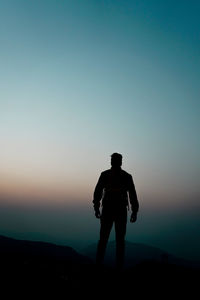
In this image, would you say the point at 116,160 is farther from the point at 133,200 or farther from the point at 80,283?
the point at 80,283

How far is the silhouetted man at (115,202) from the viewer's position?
6.90 metres

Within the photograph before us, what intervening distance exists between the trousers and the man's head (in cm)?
128

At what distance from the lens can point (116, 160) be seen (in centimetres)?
746

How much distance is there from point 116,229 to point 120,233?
0.56 feet

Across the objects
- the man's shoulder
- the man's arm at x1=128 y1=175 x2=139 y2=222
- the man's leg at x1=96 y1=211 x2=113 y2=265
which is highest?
the man's shoulder

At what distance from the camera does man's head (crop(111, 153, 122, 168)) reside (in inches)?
294

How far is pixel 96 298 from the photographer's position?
4641 millimetres

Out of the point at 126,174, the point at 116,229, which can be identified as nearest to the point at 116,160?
the point at 126,174

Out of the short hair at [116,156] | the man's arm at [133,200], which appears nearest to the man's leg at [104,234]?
the man's arm at [133,200]

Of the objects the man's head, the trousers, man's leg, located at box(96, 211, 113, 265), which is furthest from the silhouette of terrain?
the man's head

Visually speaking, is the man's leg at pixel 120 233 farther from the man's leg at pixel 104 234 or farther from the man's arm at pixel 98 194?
the man's arm at pixel 98 194

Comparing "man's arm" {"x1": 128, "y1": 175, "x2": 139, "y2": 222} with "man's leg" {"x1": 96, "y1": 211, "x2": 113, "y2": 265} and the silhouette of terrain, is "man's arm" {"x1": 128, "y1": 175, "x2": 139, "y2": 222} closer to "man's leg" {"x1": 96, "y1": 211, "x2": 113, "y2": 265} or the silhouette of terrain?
"man's leg" {"x1": 96, "y1": 211, "x2": 113, "y2": 265}

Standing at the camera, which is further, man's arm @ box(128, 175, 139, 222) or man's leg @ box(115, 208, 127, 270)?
man's arm @ box(128, 175, 139, 222)

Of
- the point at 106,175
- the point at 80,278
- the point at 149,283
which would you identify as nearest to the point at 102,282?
the point at 80,278
